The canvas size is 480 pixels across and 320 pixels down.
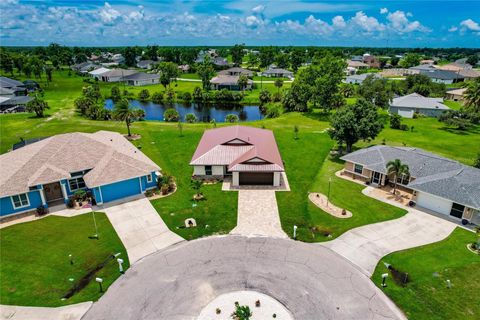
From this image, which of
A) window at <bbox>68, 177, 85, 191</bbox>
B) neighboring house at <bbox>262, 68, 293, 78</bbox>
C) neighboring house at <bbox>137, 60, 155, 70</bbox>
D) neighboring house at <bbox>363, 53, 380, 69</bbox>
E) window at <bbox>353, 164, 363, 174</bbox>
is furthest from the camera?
neighboring house at <bbox>363, 53, 380, 69</bbox>

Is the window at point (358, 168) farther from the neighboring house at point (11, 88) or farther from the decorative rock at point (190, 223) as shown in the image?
the neighboring house at point (11, 88)

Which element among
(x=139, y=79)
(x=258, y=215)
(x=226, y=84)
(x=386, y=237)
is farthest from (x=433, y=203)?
(x=139, y=79)

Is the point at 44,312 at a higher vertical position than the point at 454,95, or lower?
lower

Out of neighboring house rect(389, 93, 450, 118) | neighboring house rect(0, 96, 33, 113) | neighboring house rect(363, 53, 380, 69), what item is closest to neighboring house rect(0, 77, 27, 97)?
neighboring house rect(0, 96, 33, 113)

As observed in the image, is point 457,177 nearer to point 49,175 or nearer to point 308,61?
point 49,175

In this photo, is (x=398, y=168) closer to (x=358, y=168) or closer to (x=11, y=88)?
(x=358, y=168)

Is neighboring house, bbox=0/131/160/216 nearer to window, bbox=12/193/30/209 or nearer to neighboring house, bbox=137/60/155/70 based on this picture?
window, bbox=12/193/30/209

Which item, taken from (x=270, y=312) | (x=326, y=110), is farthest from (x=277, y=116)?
(x=270, y=312)

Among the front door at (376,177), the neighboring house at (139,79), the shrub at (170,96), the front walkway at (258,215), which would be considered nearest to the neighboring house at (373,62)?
the neighboring house at (139,79)
